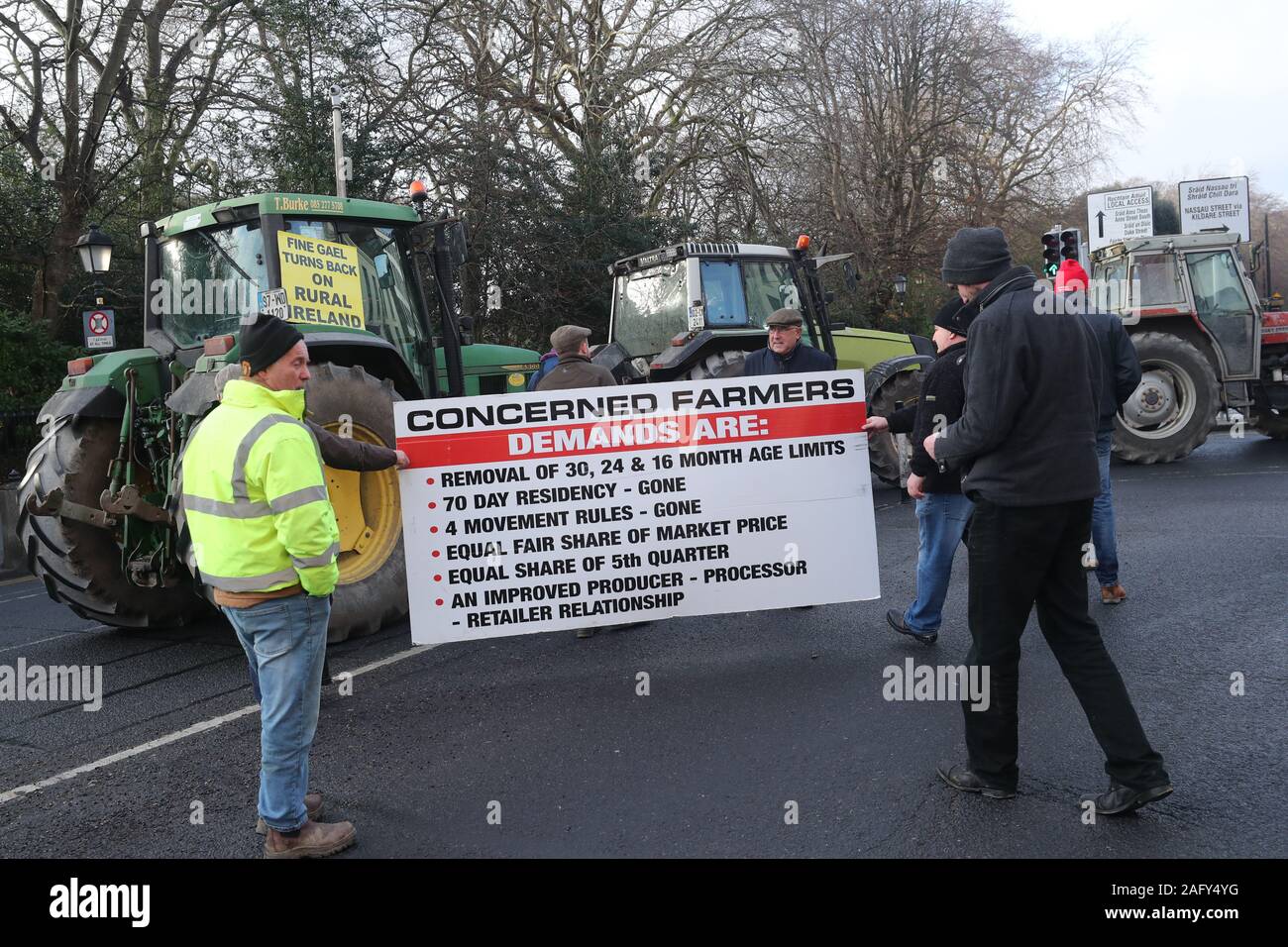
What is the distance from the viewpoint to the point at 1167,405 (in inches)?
494

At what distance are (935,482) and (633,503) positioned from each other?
1585 millimetres

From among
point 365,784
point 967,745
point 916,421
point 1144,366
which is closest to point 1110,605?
point 916,421

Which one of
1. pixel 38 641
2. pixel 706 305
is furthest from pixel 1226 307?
pixel 38 641

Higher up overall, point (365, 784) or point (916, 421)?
point (916, 421)

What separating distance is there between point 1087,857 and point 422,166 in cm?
1813

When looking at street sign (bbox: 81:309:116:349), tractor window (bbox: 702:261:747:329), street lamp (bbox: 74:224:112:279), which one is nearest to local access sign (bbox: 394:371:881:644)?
tractor window (bbox: 702:261:747:329)

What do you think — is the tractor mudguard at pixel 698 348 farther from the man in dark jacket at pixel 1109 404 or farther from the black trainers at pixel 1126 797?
the black trainers at pixel 1126 797

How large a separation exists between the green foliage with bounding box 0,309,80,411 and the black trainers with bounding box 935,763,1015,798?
1374cm

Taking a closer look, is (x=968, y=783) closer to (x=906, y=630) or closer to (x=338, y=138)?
(x=906, y=630)

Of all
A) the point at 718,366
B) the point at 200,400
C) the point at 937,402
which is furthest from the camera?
the point at 718,366

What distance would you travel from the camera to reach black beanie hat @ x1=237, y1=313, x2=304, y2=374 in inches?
133

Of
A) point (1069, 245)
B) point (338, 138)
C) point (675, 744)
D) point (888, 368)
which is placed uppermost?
point (338, 138)
